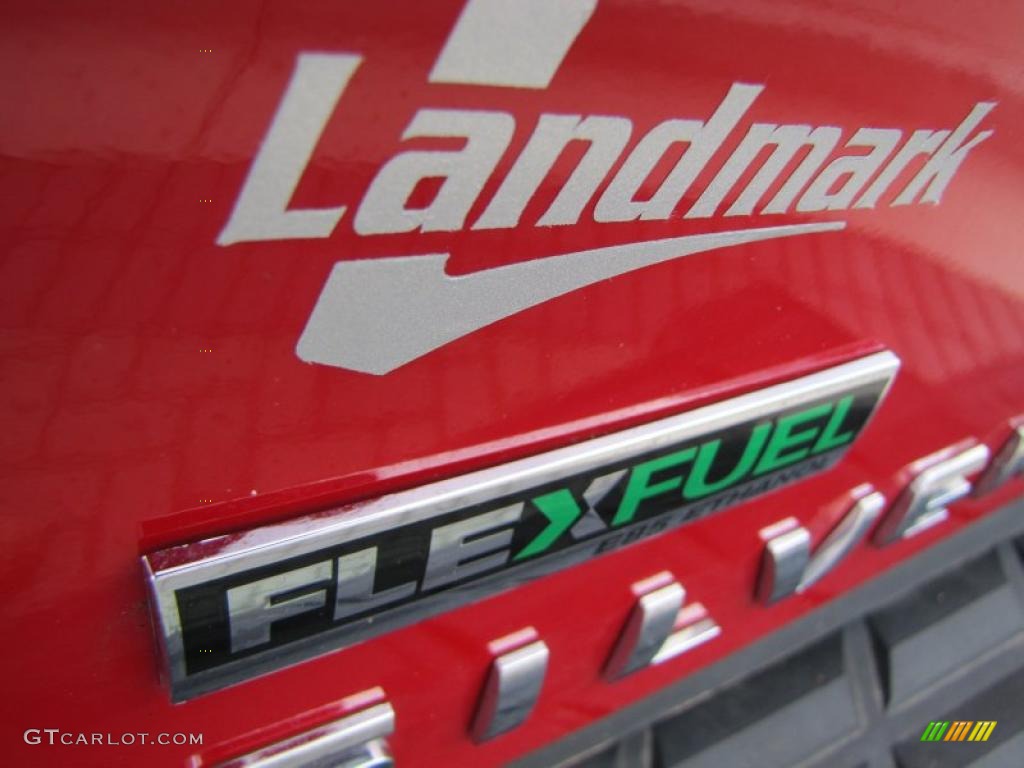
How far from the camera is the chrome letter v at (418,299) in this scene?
554 mm

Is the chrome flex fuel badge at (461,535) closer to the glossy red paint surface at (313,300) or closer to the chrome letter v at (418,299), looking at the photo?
the glossy red paint surface at (313,300)

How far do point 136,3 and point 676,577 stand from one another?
74 centimetres

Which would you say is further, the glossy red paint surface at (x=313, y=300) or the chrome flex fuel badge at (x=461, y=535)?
the chrome flex fuel badge at (x=461, y=535)

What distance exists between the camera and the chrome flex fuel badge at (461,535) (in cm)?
60

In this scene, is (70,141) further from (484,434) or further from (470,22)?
(484,434)

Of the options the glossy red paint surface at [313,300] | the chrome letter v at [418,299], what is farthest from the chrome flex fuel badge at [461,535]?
the chrome letter v at [418,299]

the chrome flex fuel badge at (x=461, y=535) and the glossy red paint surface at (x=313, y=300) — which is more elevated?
the glossy red paint surface at (x=313, y=300)

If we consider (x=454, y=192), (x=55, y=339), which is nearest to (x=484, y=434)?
(x=454, y=192)

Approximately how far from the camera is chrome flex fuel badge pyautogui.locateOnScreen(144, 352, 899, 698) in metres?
0.60

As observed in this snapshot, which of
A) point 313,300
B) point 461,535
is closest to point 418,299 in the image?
point 313,300

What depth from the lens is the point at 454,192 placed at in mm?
560

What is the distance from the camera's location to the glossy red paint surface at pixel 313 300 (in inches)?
17.9

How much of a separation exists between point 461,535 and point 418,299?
21 cm

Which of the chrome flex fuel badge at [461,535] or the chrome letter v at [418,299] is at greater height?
the chrome letter v at [418,299]
